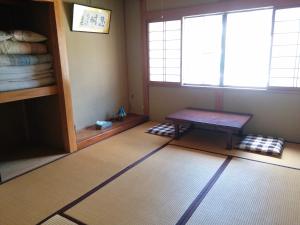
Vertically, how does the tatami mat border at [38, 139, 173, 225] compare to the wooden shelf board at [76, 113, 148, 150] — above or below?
below

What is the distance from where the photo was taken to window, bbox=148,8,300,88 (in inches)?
134

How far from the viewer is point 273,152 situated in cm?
312

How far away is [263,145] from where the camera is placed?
130 inches

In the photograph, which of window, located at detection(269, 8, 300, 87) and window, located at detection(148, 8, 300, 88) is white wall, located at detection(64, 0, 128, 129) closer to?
window, located at detection(148, 8, 300, 88)

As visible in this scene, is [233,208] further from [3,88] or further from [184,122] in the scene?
[3,88]

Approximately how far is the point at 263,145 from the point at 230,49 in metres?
1.54

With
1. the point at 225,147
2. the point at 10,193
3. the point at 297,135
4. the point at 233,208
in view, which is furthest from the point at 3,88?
the point at 297,135

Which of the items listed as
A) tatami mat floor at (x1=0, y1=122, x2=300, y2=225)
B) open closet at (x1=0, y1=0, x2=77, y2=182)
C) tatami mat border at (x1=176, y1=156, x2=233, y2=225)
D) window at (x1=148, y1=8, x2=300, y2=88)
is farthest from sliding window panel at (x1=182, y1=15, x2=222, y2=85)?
open closet at (x1=0, y1=0, x2=77, y2=182)

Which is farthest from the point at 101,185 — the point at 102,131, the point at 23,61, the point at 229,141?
the point at 229,141

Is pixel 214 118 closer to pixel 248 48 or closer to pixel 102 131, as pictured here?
pixel 248 48

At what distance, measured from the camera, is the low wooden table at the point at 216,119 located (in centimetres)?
327

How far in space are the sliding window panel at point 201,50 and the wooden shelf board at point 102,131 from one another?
1139 millimetres

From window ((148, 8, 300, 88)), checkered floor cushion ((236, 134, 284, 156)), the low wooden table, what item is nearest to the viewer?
checkered floor cushion ((236, 134, 284, 156))

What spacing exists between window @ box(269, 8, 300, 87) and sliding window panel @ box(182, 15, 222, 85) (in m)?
0.81
